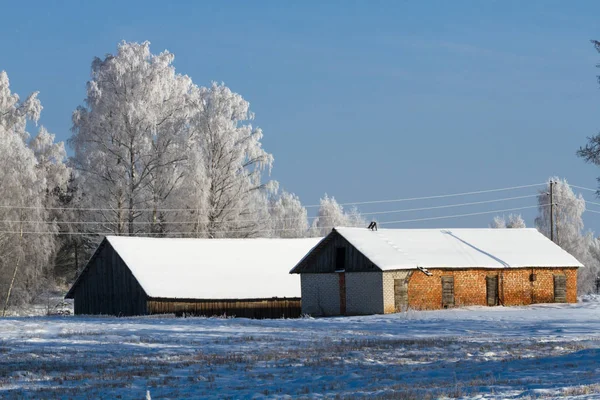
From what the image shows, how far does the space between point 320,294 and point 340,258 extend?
2.20 metres

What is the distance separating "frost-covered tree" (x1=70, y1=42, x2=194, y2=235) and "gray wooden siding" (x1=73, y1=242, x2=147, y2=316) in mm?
6953

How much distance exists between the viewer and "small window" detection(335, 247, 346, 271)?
165 feet

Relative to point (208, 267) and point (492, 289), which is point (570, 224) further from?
point (208, 267)

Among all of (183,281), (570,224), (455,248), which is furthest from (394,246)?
(570,224)

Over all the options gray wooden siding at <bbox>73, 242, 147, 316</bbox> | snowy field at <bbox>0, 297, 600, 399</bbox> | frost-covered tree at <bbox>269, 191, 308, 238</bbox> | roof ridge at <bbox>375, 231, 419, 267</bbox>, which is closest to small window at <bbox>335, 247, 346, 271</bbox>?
roof ridge at <bbox>375, 231, 419, 267</bbox>

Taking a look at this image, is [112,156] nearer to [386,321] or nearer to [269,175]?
[269,175]

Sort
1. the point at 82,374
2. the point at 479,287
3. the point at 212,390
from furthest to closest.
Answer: the point at 479,287, the point at 82,374, the point at 212,390

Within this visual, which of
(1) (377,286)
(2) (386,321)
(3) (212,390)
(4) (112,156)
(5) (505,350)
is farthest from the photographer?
(4) (112,156)

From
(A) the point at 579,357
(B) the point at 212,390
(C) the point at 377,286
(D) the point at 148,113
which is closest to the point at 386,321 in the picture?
(C) the point at 377,286

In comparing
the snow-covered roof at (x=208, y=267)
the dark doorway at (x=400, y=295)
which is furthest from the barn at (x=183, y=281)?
the dark doorway at (x=400, y=295)

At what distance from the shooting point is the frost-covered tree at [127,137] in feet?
193

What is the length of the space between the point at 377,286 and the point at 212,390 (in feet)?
102

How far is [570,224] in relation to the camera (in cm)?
8975

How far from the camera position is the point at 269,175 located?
2574 inches
